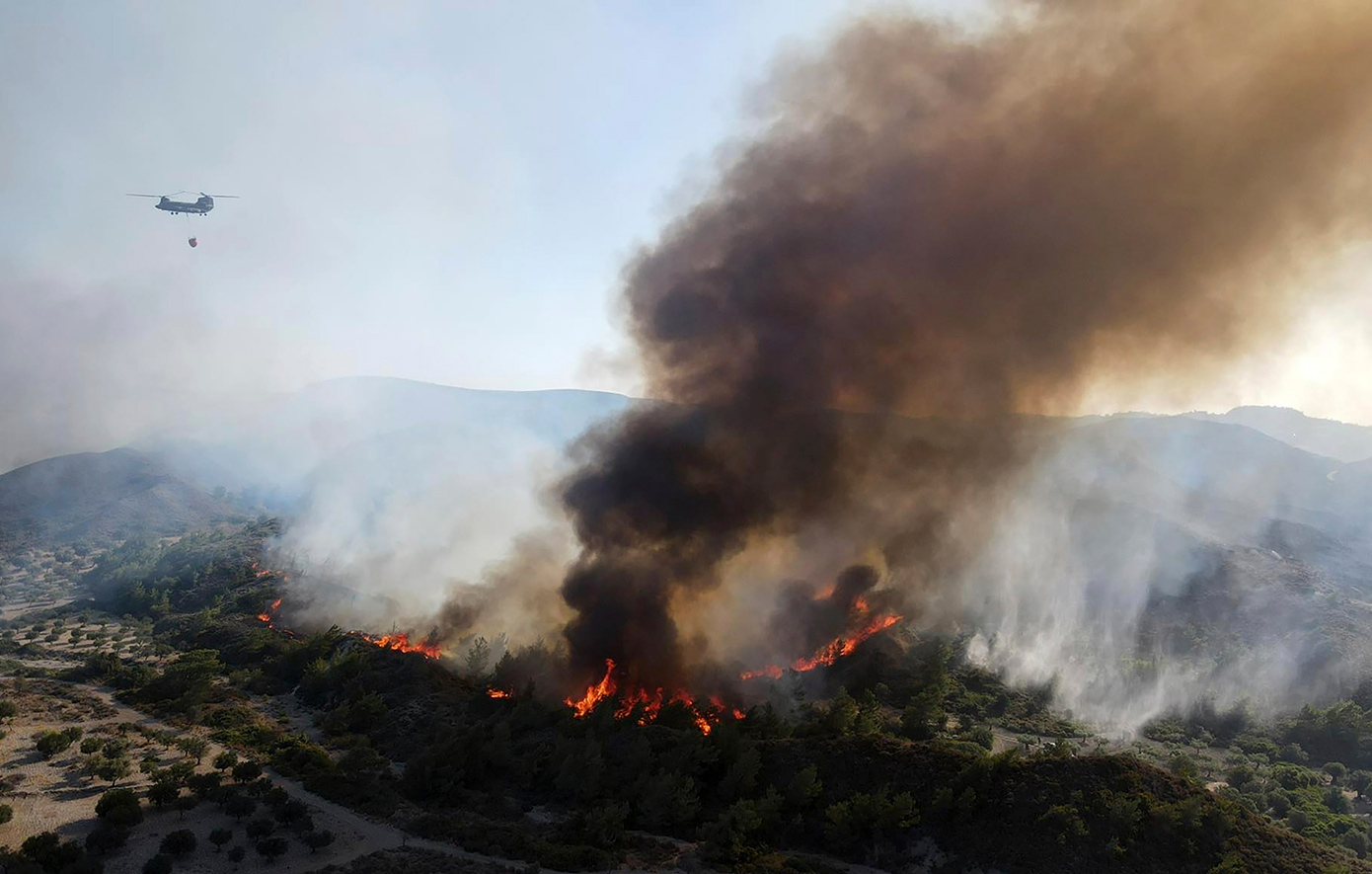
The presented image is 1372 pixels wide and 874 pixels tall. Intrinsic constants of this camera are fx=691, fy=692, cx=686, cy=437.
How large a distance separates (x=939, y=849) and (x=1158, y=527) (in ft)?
265

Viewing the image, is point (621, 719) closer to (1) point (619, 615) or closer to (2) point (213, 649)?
(1) point (619, 615)

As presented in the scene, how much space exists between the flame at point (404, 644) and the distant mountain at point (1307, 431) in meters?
157

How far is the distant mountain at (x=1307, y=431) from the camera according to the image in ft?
519

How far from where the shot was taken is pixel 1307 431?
566ft

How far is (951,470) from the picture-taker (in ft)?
222

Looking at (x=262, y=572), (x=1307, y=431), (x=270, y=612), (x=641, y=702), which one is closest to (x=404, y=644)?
(x=641, y=702)

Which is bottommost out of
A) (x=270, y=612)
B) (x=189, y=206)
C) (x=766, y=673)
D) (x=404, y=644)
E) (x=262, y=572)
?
(x=270, y=612)

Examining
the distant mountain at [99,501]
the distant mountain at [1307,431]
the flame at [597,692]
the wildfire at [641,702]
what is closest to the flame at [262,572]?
the distant mountain at [99,501]

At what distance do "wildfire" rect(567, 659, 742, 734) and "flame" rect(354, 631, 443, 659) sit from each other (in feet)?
52.6

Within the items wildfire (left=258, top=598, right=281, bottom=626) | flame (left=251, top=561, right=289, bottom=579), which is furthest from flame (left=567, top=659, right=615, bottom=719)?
flame (left=251, top=561, right=289, bottom=579)

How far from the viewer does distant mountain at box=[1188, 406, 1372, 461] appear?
15825 cm

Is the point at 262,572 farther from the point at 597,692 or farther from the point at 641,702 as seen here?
the point at 641,702

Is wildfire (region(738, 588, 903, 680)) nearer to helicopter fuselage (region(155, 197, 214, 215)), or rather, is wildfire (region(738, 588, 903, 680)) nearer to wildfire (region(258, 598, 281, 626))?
wildfire (region(258, 598, 281, 626))

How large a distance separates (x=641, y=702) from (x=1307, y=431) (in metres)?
203
